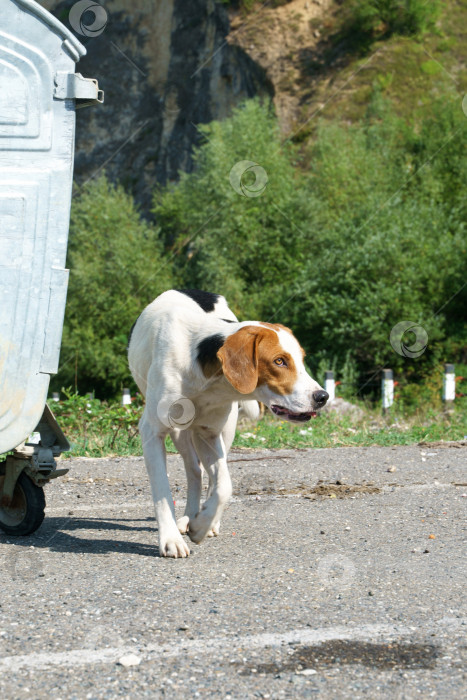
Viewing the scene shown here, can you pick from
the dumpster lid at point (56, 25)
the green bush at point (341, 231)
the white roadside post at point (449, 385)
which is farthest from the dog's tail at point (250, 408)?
the green bush at point (341, 231)

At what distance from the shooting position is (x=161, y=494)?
5008 mm

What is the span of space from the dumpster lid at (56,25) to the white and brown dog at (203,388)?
1733mm

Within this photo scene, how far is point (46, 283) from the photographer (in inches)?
181

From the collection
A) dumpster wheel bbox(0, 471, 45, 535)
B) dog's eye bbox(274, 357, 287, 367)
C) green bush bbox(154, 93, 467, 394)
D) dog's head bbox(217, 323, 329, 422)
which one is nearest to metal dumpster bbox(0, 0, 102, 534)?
dumpster wheel bbox(0, 471, 45, 535)

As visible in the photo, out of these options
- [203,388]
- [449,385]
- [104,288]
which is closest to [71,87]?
[203,388]

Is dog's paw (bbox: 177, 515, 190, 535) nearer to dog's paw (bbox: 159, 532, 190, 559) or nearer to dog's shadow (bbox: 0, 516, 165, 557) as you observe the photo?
dog's shadow (bbox: 0, 516, 165, 557)

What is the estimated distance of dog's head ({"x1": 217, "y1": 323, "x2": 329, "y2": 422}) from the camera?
15.5ft

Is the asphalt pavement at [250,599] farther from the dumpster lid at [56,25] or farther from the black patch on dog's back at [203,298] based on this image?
the dumpster lid at [56,25]

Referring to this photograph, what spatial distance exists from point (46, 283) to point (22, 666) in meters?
2.18

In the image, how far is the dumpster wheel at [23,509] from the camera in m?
5.30

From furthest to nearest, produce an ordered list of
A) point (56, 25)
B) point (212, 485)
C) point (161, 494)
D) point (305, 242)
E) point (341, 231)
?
point (305, 242) → point (341, 231) → point (212, 485) → point (161, 494) → point (56, 25)

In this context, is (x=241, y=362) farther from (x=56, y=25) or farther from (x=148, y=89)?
(x=148, y=89)

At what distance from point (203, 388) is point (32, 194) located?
153 centimetres

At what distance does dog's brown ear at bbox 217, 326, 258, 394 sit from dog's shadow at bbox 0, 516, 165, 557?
1.18 m
